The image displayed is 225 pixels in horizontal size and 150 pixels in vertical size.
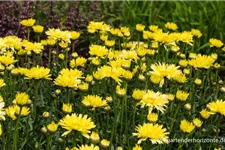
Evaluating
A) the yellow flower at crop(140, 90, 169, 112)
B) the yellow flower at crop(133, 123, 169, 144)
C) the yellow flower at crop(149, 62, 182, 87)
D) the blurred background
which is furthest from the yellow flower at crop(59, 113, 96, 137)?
the blurred background

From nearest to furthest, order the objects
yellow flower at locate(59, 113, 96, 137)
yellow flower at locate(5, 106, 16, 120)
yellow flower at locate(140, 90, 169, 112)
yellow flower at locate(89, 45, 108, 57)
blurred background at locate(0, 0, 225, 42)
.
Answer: yellow flower at locate(59, 113, 96, 137), yellow flower at locate(5, 106, 16, 120), yellow flower at locate(140, 90, 169, 112), yellow flower at locate(89, 45, 108, 57), blurred background at locate(0, 0, 225, 42)

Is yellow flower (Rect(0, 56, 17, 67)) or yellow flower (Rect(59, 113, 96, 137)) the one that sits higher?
yellow flower (Rect(0, 56, 17, 67))

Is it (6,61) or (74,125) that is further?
(6,61)

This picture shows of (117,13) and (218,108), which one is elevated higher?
(218,108)

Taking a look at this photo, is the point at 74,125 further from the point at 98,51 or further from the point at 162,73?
the point at 98,51

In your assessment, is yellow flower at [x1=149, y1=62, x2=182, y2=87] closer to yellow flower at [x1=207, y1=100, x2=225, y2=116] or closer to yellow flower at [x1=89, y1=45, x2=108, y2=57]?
yellow flower at [x1=207, y1=100, x2=225, y2=116]

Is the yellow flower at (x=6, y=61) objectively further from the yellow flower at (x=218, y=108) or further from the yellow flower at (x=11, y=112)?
the yellow flower at (x=218, y=108)

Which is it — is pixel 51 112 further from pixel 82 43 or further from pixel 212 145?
pixel 82 43

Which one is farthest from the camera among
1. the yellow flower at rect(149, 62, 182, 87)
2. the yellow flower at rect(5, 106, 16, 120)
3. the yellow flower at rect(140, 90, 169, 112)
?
the yellow flower at rect(149, 62, 182, 87)

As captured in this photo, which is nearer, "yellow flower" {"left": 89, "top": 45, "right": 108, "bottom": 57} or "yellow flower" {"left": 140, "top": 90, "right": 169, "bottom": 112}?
"yellow flower" {"left": 140, "top": 90, "right": 169, "bottom": 112}

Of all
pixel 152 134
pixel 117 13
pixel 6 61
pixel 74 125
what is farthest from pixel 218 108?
pixel 117 13

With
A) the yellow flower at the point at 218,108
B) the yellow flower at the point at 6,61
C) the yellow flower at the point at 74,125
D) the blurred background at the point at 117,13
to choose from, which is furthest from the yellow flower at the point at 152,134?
the blurred background at the point at 117,13

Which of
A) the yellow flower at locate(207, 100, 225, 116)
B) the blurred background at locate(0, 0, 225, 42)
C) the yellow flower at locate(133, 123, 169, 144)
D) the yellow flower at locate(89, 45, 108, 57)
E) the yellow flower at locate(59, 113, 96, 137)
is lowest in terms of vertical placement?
the blurred background at locate(0, 0, 225, 42)
